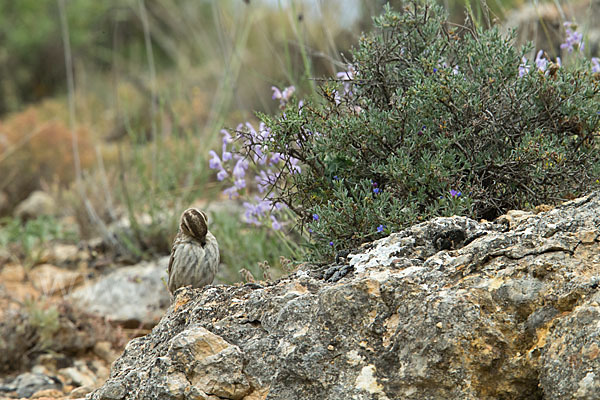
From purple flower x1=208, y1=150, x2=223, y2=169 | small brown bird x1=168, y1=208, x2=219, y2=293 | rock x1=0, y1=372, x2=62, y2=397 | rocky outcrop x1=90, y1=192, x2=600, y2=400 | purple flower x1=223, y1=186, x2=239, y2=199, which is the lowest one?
rocky outcrop x1=90, y1=192, x2=600, y2=400

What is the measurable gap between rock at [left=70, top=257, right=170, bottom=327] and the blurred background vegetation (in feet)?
1.33

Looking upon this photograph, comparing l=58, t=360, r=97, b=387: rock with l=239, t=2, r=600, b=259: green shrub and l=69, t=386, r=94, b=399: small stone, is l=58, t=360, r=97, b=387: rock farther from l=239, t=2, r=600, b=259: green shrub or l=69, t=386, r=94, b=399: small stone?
l=239, t=2, r=600, b=259: green shrub

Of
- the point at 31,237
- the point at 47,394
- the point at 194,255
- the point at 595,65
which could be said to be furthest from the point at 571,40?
the point at 31,237

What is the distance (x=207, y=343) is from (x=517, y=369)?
40.1 inches

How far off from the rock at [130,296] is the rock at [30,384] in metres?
0.92

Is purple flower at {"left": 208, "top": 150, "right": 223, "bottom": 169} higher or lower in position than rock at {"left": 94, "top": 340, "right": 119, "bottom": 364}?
higher

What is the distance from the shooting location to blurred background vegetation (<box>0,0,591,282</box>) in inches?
222

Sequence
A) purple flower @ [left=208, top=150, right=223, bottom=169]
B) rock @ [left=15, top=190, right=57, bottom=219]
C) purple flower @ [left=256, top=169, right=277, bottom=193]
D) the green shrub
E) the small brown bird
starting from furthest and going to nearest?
rock @ [left=15, top=190, right=57, bottom=219] → purple flower @ [left=208, top=150, right=223, bottom=169] → the small brown bird → purple flower @ [left=256, top=169, right=277, bottom=193] → the green shrub

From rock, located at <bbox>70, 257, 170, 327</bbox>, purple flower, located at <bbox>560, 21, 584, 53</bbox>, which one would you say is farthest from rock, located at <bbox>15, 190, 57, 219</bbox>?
purple flower, located at <bbox>560, 21, 584, 53</bbox>

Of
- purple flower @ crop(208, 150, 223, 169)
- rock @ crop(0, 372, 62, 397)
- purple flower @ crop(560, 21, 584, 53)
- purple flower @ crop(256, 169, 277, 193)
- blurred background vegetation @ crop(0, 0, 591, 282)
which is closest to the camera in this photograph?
purple flower @ crop(256, 169, 277, 193)

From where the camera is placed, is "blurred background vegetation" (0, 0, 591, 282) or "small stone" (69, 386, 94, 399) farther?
"blurred background vegetation" (0, 0, 591, 282)

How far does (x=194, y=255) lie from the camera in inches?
159

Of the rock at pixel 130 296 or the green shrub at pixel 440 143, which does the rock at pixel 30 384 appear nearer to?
the rock at pixel 130 296

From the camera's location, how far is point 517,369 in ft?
7.21
